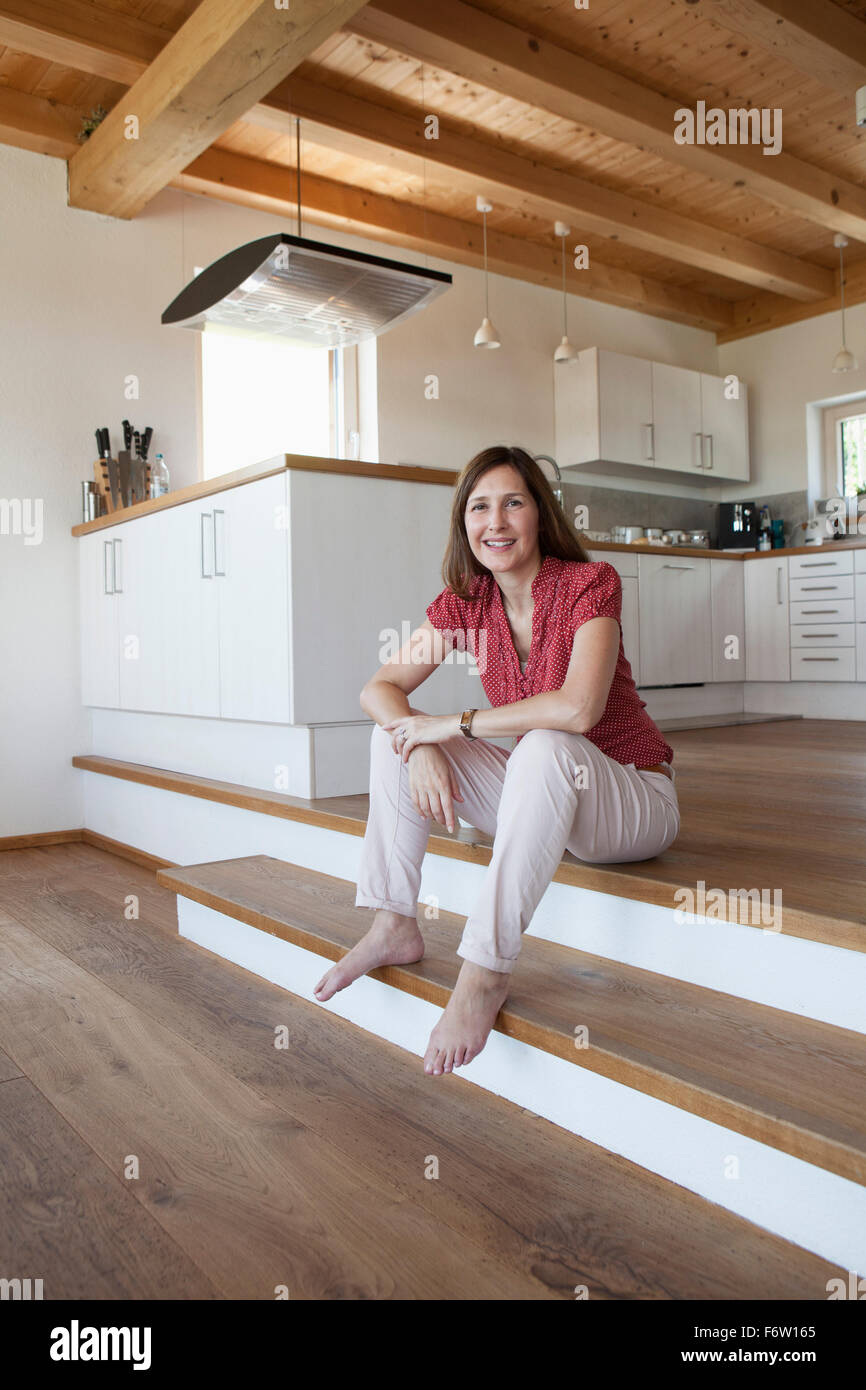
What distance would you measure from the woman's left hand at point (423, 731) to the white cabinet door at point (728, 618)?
371 centimetres

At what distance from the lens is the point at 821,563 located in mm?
4980

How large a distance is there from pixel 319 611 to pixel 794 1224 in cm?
179

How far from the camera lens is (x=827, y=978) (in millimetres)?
1355

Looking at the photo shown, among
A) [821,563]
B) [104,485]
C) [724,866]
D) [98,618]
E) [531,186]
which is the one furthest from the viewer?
[821,563]

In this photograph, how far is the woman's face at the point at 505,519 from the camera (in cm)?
169

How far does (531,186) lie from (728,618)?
2.27 m

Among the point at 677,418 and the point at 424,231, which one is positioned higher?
the point at 424,231

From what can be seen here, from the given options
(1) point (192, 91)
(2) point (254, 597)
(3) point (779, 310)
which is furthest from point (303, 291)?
(3) point (779, 310)

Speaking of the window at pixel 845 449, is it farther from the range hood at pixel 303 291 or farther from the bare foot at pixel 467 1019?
the bare foot at pixel 467 1019

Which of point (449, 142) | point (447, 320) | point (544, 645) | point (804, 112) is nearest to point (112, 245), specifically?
point (449, 142)

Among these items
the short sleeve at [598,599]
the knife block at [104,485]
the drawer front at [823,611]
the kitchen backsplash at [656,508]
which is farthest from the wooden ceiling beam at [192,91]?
the drawer front at [823,611]

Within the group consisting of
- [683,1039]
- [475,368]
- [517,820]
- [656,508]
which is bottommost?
[683,1039]

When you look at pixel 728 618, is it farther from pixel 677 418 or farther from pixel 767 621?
pixel 677 418
